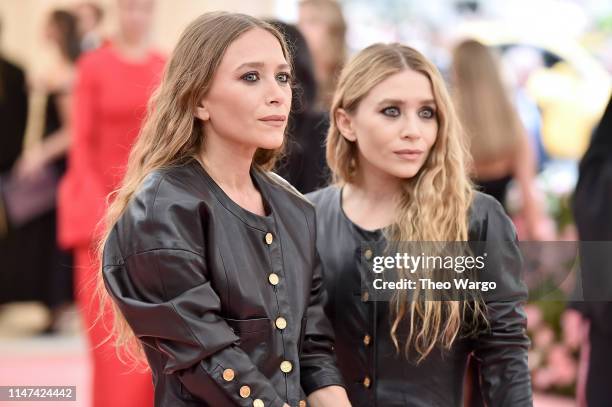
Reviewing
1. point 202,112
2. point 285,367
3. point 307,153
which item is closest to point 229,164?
point 202,112

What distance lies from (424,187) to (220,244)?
72cm

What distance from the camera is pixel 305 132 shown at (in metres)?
4.20

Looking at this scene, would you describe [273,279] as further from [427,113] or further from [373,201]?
[427,113]

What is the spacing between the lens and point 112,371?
4.11 m

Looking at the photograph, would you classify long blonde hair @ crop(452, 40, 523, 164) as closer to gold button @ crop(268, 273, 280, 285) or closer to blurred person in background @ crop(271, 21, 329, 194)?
blurred person in background @ crop(271, 21, 329, 194)

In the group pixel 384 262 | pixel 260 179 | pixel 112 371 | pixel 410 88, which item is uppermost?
pixel 410 88

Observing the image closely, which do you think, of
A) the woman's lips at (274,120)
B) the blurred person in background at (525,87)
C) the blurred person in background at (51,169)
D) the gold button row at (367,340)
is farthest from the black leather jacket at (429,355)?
the blurred person in background at (51,169)

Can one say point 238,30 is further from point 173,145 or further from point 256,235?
point 256,235

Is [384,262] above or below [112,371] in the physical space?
above

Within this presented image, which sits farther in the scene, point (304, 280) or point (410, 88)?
point (410, 88)

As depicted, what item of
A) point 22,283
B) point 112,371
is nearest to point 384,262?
point 112,371

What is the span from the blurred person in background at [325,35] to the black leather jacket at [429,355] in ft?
7.42

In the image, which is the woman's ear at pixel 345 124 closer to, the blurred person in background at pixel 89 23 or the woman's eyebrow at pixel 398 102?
the woman's eyebrow at pixel 398 102

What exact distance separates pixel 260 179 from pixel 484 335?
2.34 feet
